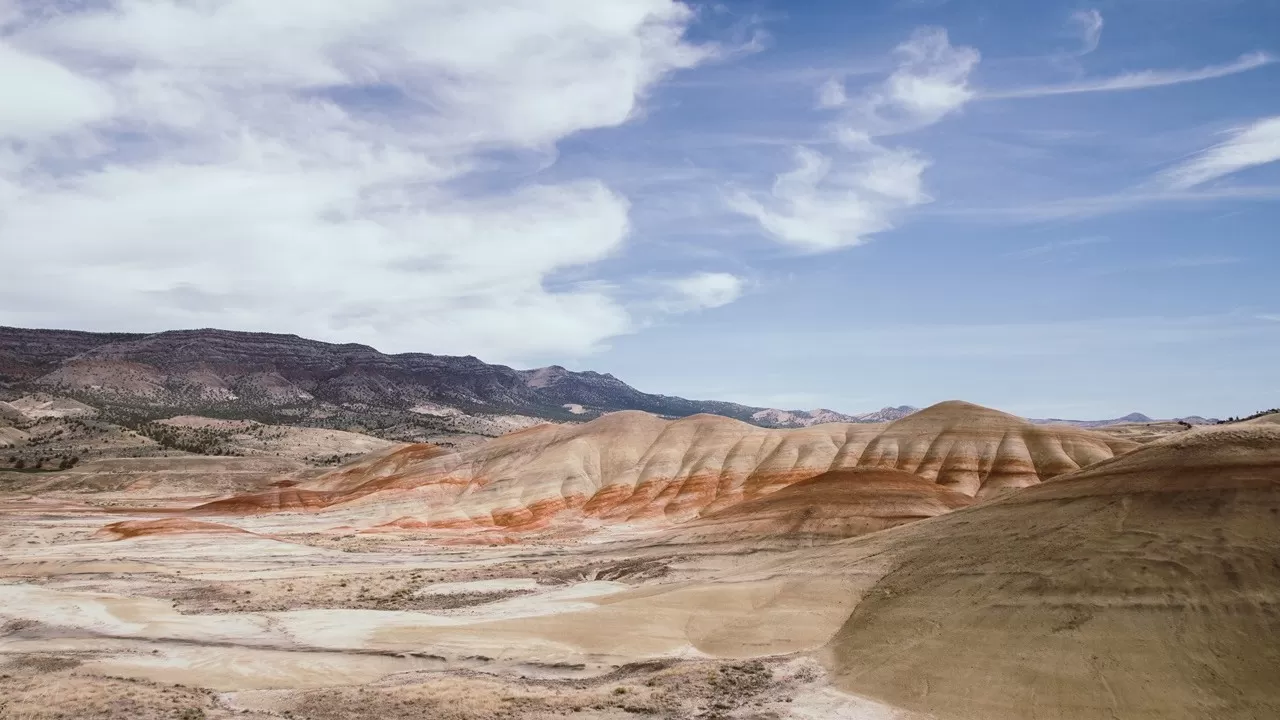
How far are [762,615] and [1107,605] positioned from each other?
40.4 feet

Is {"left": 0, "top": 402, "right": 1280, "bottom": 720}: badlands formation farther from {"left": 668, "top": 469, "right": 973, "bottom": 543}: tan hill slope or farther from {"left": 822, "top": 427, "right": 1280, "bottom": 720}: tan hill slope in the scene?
{"left": 668, "top": 469, "right": 973, "bottom": 543}: tan hill slope

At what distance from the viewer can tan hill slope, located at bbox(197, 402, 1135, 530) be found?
272ft

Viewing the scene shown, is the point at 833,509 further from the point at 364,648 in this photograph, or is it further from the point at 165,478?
the point at 165,478

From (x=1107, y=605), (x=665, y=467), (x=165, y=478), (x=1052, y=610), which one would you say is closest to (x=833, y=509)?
(x=1052, y=610)

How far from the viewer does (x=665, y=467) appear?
95.9 meters

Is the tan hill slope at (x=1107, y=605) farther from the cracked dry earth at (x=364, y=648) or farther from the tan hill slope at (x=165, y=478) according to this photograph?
the tan hill slope at (x=165, y=478)

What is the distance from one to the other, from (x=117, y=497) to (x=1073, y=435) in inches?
4392

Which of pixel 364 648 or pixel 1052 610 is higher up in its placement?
pixel 1052 610

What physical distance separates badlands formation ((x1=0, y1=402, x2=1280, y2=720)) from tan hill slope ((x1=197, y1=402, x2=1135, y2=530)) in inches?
1046

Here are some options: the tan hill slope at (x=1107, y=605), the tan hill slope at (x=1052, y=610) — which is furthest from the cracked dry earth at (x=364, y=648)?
the tan hill slope at (x=1107, y=605)

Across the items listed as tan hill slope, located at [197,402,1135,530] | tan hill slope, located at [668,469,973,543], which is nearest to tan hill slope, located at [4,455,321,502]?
tan hill slope, located at [197,402,1135,530]

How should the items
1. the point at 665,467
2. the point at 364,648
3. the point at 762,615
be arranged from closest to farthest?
the point at 364,648, the point at 762,615, the point at 665,467

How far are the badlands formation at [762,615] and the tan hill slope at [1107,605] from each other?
0.07 metres

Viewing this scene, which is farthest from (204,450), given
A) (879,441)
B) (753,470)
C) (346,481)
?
(879,441)
